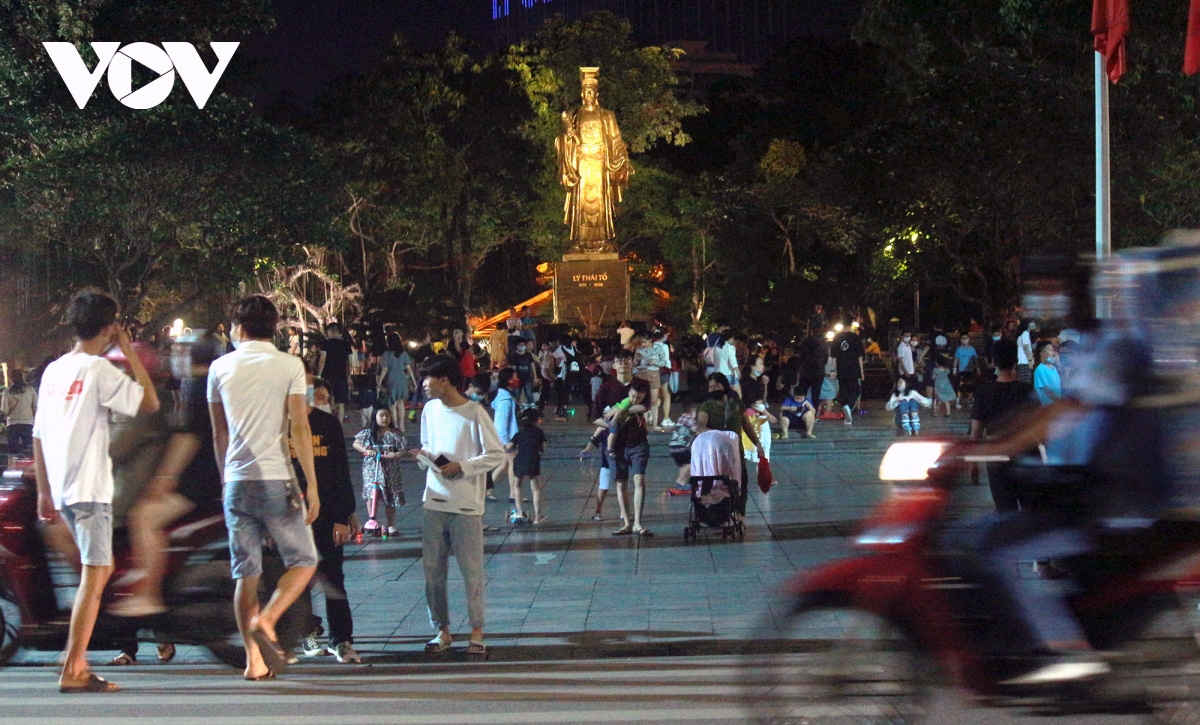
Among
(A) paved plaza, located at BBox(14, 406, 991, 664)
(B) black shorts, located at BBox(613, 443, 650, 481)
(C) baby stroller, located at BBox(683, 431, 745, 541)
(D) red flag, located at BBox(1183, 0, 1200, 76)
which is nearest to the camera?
(A) paved plaza, located at BBox(14, 406, 991, 664)

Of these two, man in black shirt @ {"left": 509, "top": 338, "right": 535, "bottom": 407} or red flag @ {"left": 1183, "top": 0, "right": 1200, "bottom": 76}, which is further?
man in black shirt @ {"left": 509, "top": 338, "right": 535, "bottom": 407}

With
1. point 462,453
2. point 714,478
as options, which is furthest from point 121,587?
point 714,478

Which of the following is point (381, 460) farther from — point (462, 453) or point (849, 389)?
point (849, 389)

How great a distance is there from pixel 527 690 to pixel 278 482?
1.62m

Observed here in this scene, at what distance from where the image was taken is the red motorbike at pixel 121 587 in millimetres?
7309

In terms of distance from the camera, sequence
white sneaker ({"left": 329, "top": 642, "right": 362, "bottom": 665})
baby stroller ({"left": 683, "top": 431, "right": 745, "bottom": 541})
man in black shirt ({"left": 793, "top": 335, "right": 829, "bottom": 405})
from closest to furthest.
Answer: white sneaker ({"left": 329, "top": 642, "right": 362, "bottom": 665}), baby stroller ({"left": 683, "top": 431, "right": 745, "bottom": 541}), man in black shirt ({"left": 793, "top": 335, "right": 829, "bottom": 405})

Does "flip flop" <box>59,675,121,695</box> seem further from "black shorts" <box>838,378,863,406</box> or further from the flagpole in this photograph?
"black shorts" <box>838,378,863,406</box>

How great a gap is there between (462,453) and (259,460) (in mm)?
1604

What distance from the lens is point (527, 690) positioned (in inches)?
289

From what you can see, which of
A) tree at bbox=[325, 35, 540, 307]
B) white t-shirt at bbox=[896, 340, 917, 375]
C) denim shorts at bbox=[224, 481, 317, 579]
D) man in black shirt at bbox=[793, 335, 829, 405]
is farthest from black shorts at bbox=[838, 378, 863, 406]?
tree at bbox=[325, 35, 540, 307]

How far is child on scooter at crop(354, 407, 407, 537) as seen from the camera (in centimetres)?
1265

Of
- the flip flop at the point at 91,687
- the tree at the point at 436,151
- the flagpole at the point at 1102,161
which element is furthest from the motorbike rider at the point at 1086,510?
the tree at the point at 436,151

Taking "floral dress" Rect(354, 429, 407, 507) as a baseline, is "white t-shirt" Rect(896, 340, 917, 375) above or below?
below

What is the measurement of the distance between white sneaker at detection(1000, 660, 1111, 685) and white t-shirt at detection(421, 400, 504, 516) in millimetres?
3976
